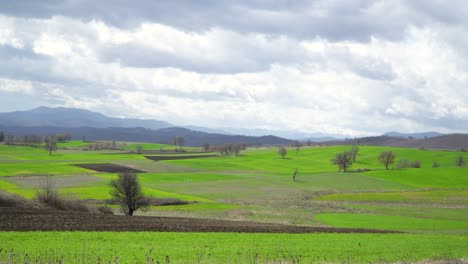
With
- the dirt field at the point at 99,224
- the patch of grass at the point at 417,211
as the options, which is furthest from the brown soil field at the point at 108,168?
the dirt field at the point at 99,224

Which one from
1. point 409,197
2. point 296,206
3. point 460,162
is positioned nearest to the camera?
point 296,206

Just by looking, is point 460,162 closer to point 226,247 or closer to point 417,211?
point 417,211

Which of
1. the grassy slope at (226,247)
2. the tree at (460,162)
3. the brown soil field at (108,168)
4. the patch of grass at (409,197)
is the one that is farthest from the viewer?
the tree at (460,162)

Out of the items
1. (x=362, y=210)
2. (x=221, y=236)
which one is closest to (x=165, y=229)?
(x=221, y=236)

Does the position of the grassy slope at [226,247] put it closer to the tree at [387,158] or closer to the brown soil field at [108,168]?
the brown soil field at [108,168]

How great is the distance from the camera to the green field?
95.4ft

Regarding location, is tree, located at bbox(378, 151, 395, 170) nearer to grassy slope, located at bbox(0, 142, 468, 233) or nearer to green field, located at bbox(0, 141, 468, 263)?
green field, located at bbox(0, 141, 468, 263)

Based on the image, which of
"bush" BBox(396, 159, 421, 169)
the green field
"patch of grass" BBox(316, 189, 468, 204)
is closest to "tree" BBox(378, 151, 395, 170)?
"bush" BBox(396, 159, 421, 169)

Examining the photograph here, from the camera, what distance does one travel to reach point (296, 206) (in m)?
66.4

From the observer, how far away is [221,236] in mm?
34281

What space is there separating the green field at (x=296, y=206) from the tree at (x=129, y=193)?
316cm

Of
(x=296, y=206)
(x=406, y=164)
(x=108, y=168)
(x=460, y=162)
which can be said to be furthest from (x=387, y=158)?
(x=108, y=168)

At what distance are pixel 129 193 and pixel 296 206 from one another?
80.9 ft

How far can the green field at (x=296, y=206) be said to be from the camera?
2908 cm
